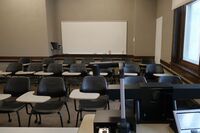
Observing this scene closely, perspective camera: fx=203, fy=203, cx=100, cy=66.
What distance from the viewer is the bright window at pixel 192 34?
3.80 metres

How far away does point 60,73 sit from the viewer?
544 centimetres

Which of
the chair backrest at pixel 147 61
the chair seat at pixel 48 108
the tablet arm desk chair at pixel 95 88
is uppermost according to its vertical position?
the chair backrest at pixel 147 61

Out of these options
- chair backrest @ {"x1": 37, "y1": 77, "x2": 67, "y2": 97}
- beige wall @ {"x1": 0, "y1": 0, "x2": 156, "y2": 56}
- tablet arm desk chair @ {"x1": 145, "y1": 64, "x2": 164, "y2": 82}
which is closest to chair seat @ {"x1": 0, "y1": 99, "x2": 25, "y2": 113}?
chair backrest @ {"x1": 37, "y1": 77, "x2": 67, "y2": 97}

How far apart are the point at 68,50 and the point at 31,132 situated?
20.1 feet

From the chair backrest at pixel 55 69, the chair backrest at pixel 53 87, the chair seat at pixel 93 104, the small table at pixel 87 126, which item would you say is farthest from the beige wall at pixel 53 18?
the small table at pixel 87 126

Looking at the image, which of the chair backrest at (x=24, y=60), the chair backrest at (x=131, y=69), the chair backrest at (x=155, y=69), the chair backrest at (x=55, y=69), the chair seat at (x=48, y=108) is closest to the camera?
the chair seat at (x=48, y=108)

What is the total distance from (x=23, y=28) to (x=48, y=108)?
4.75 meters

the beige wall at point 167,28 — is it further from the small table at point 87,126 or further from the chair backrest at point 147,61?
the small table at point 87,126

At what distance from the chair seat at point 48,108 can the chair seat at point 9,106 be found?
0.85 feet

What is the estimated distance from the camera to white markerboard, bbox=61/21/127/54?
7.37 meters

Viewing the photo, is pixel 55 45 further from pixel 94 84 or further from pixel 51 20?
pixel 94 84

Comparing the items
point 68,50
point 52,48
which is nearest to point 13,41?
point 52,48

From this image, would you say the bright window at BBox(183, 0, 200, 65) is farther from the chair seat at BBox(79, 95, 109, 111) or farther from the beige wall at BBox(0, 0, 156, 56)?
the beige wall at BBox(0, 0, 156, 56)

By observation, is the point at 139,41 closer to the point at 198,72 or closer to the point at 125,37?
the point at 125,37
